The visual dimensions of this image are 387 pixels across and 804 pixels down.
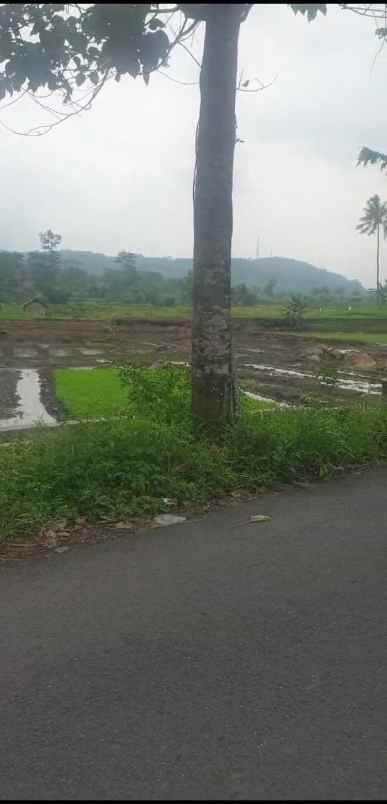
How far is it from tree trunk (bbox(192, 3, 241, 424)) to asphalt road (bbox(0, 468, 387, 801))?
210 cm

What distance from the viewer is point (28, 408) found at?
1405 cm

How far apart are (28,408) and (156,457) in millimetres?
9013

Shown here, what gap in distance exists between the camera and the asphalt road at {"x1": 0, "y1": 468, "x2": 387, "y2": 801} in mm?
2330

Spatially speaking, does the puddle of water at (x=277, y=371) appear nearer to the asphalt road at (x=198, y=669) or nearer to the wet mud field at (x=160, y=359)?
the wet mud field at (x=160, y=359)

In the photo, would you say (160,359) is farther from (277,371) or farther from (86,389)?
(86,389)

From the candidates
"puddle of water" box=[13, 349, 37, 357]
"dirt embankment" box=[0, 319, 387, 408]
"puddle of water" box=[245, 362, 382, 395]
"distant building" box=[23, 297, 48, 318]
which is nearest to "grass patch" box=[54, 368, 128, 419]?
"dirt embankment" box=[0, 319, 387, 408]

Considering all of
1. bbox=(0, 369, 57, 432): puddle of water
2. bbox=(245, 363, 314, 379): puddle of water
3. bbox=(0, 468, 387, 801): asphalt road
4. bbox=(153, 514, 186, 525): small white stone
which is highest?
bbox=(245, 363, 314, 379): puddle of water

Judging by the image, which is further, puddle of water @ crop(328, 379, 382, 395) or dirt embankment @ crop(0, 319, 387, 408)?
dirt embankment @ crop(0, 319, 387, 408)

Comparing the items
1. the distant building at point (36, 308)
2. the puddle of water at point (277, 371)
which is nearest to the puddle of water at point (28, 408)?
the puddle of water at point (277, 371)

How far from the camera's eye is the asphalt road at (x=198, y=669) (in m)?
2.33

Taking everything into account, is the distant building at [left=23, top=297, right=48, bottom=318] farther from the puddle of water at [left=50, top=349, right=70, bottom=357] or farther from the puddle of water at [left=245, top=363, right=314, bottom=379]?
the puddle of water at [left=245, top=363, right=314, bottom=379]

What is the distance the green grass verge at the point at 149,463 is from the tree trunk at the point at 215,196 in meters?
0.71

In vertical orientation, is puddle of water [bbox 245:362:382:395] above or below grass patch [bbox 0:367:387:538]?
below

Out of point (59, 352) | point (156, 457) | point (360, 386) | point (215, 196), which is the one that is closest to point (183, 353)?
point (59, 352)
